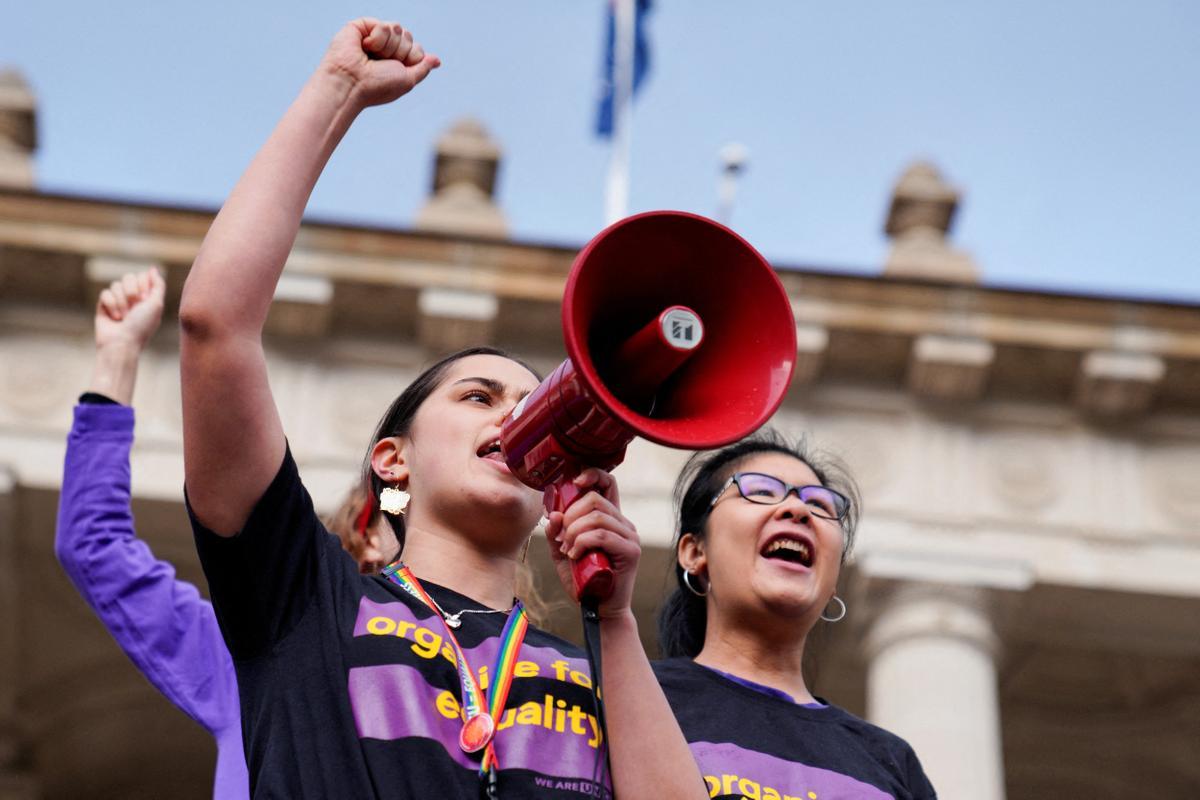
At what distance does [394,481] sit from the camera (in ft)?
10.0

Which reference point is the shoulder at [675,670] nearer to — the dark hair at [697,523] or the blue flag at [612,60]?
the dark hair at [697,523]

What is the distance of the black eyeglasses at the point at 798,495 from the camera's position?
351 centimetres

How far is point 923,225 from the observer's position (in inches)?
441

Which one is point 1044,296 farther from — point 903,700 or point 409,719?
point 409,719

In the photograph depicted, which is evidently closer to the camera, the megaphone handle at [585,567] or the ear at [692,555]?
the megaphone handle at [585,567]

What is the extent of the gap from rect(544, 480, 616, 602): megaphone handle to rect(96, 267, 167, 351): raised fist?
2349 mm

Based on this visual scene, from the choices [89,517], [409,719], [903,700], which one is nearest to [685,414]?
[409,719]

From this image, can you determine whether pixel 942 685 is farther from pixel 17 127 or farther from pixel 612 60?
pixel 612 60

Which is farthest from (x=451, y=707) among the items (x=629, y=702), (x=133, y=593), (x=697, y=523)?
(x=133, y=593)

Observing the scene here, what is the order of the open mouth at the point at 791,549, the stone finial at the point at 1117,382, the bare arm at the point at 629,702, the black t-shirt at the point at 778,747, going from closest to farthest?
the bare arm at the point at 629,702, the black t-shirt at the point at 778,747, the open mouth at the point at 791,549, the stone finial at the point at 1117,382

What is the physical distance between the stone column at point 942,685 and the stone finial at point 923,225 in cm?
195

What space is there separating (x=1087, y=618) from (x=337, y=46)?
845cm

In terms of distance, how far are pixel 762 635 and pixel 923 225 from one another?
816 cm

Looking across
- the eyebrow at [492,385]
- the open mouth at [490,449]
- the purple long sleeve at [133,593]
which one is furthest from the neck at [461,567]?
the purple long sleeve at [133,593]
